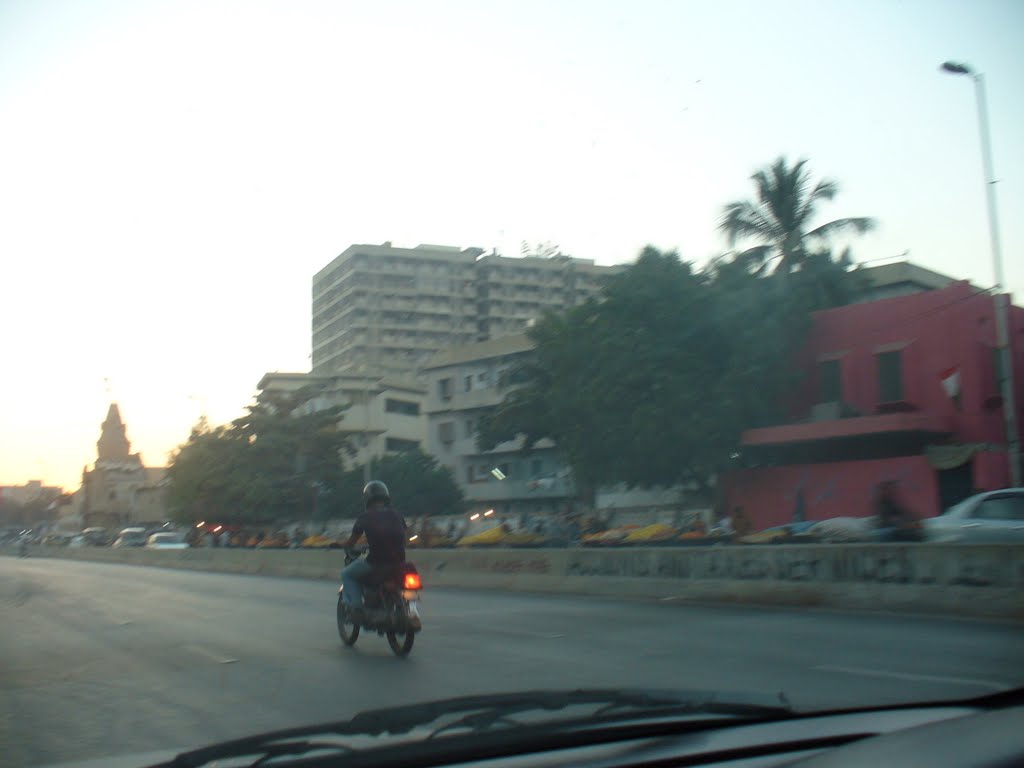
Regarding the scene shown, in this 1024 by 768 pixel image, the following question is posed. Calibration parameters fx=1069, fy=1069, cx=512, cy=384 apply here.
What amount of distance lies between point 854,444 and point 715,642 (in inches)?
940

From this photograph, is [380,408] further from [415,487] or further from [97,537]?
[97,537]

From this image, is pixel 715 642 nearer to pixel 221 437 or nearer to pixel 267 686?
pixel 267 686

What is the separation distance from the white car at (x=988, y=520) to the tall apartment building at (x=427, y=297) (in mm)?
85423

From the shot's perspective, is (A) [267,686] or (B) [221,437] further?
(B) [221,437]

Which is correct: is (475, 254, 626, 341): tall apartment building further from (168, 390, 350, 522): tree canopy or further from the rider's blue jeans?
the rider's blue jeans

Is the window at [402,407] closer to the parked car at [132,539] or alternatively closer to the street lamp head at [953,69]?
the parked car at [132,539]

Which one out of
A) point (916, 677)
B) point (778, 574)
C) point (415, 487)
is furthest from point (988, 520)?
point (415, 487)

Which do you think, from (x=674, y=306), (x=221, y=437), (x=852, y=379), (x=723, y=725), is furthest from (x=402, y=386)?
(x=723, y=725)

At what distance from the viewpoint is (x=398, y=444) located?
247 feet

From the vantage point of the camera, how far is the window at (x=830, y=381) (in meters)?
35.3

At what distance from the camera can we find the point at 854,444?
33281 millimetres

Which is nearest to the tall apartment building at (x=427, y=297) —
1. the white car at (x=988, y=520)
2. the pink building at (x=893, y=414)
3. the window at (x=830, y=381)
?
the window at (x=830, y=381)

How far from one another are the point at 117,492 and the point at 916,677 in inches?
4806

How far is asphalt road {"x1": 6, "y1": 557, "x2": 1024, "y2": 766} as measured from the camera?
741cm
